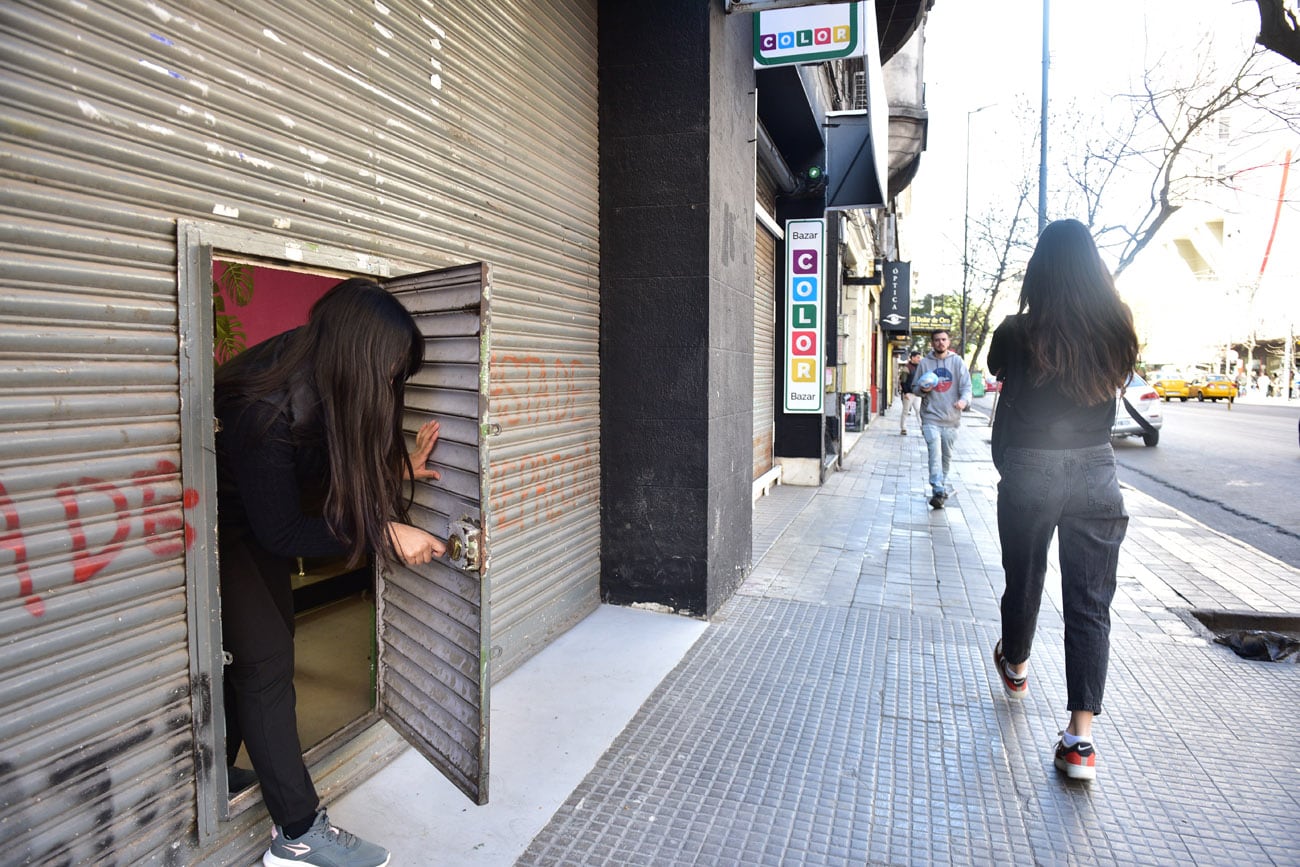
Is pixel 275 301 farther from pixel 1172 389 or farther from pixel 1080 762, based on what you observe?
pixel 1172 389

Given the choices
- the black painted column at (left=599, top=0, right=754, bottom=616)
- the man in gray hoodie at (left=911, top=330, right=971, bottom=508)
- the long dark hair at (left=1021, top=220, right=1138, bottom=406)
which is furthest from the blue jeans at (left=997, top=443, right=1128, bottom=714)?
the man in gray hoodie at (left=911, top=330, right=971, bottom=508)

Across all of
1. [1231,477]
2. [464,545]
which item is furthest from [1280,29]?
[1231,477]

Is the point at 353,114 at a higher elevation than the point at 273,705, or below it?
higher

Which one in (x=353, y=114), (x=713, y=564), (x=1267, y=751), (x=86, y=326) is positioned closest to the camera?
(x=86, y=326)

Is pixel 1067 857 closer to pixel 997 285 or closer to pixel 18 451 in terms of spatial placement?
pixel 18 451

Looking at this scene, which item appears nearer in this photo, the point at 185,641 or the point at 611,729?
the point at 185,641

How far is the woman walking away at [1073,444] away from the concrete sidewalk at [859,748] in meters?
0.37

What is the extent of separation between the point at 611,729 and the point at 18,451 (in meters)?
2.48

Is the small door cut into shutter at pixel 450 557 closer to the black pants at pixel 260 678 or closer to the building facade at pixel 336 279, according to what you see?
the building facade at pixel 336 279

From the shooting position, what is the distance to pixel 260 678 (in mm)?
2248

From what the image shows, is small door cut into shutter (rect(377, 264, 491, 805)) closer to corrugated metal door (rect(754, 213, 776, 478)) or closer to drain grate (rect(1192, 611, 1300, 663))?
drain grate (rect(1192, 611, 1300, 663))

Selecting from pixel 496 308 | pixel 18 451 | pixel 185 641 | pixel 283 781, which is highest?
pixel 496 308

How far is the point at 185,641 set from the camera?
2168 mm

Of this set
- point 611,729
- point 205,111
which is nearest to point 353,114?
point 205,111
